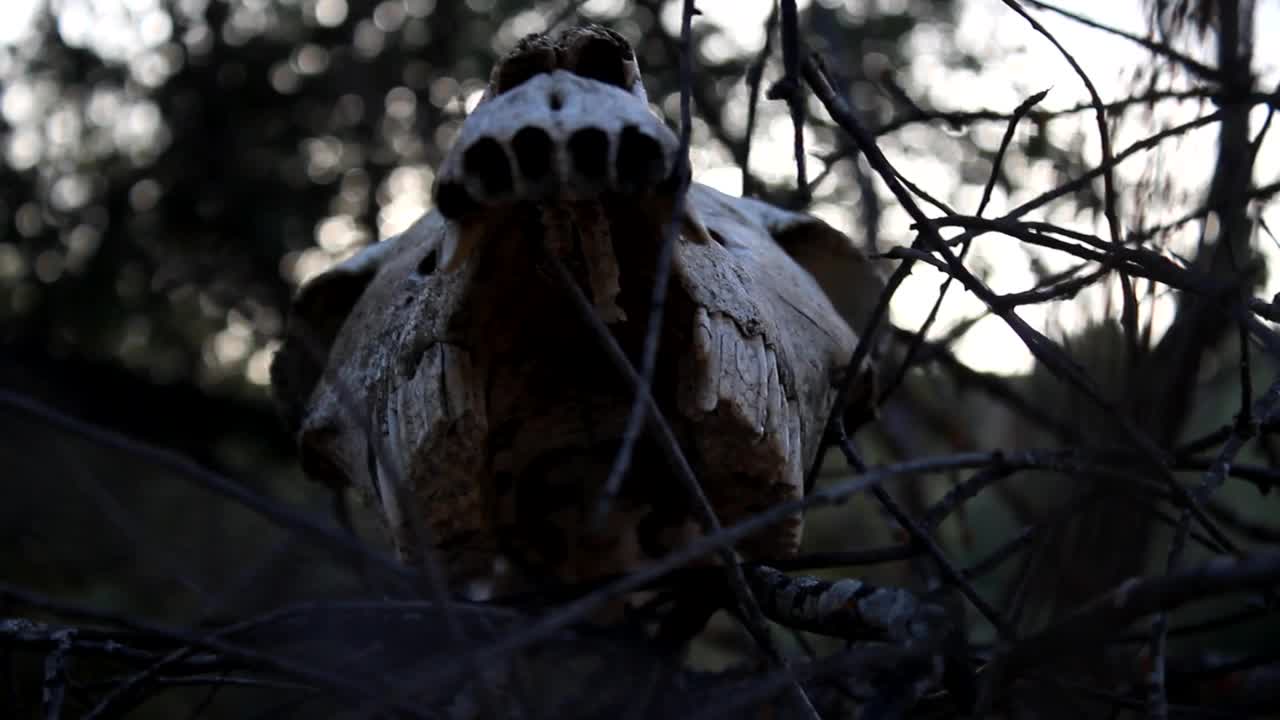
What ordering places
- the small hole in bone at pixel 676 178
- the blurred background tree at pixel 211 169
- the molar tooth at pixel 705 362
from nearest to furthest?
the small hole in bone at pixel 676 178 < the molar tooth at pixel 705 362 < the blurred background tree at pixel 211 169

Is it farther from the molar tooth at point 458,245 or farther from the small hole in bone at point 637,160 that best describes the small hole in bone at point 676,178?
the molar tooth at point 458,245

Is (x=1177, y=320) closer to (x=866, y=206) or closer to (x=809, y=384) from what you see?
(x=809, y=384)

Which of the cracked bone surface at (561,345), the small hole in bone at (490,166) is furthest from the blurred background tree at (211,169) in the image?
the small hole in bone at (490,166)

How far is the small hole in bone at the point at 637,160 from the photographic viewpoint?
A: 3.76ft

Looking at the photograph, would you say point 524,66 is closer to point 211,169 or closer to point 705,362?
point 705,362

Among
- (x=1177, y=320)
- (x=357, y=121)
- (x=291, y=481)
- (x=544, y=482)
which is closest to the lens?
(x=544, y=482)

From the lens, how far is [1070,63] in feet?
4.72

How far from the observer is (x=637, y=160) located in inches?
45.4

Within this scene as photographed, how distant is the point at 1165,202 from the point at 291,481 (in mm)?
3577

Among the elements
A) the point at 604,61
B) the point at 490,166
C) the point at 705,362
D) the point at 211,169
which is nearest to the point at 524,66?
the point at 604,61

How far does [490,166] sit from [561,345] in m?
0.52

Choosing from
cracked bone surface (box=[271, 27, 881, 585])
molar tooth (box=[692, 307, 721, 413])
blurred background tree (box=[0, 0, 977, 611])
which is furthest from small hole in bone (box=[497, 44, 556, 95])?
blurred background tree (box=[0, 0, 977, 611])

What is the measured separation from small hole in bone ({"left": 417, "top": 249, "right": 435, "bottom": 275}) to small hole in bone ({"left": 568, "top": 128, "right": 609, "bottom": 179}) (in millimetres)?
577

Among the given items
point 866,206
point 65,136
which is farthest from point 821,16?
point 65,136
